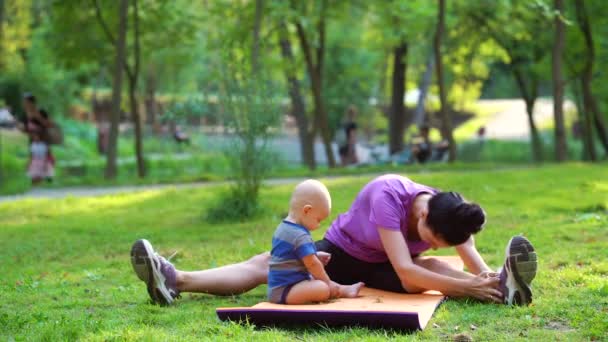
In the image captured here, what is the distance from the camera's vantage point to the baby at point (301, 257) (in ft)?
17.9

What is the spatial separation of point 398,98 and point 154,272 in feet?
60.1

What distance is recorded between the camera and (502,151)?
32938 mm

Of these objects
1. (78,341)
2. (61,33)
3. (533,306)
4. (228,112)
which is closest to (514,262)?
(533,306)

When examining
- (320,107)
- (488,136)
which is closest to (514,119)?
(488,136)

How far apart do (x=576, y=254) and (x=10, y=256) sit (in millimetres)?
5034

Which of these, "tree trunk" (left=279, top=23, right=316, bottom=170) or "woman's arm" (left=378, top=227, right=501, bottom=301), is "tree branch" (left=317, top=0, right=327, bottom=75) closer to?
"tree trunk" (left=279, top=23, right=316, bottom=170)

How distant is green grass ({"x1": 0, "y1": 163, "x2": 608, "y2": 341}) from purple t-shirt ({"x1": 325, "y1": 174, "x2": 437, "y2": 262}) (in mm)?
575

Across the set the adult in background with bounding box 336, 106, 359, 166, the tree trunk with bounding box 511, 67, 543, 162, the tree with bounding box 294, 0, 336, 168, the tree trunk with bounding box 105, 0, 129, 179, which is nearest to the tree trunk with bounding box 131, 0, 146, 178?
the tree trunk with bounding box 105, 0, 129, 179

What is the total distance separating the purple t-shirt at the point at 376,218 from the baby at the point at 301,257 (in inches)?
13.2

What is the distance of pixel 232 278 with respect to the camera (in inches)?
242

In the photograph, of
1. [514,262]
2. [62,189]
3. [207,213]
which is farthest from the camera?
[62,189]

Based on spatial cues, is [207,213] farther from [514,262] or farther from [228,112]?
[514,262]

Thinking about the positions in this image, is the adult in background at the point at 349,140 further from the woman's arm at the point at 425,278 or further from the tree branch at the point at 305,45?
the woman's arm at the point at 425,278

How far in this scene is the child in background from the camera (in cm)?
1684
